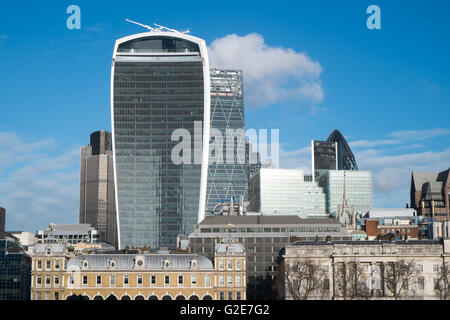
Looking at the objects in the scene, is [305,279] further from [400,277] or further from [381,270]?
[400,277]

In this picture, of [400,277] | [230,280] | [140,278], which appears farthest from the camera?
[230,280]

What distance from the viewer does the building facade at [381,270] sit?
190875 mm

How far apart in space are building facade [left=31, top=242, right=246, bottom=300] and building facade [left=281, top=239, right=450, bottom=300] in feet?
49.5

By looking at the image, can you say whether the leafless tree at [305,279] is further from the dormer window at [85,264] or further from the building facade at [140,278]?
the dormer window at [85,264]

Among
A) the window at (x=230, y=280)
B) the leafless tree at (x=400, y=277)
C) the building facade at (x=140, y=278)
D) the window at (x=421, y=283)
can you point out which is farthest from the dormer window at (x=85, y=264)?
the window at (x=421, y=283)

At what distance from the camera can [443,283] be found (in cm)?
19375

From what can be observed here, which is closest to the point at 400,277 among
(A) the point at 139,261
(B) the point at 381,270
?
(B) the point at 381,270

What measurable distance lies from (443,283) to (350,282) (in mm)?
23046
